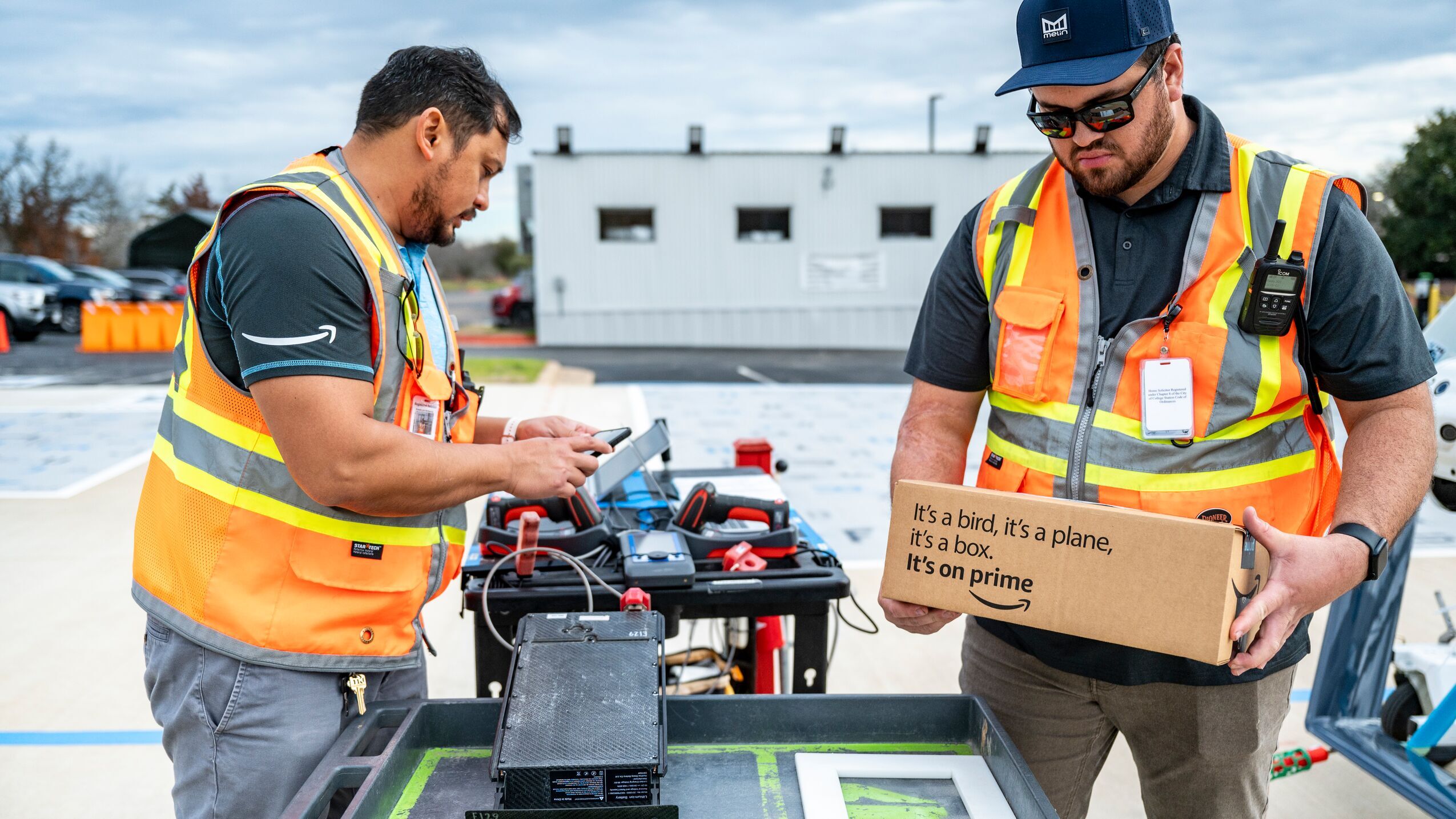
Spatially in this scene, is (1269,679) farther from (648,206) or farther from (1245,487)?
(648,206)

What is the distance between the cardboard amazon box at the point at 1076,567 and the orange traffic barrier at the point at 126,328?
16.7m

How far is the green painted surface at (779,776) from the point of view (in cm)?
139

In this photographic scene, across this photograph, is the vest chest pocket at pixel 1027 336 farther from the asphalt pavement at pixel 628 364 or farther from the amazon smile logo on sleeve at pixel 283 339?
the asphalt pavement at pixel 628 364

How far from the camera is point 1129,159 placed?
166 cm

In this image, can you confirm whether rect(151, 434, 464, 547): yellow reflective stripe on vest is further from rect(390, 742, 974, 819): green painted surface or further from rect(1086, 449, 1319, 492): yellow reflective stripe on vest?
rect(1086, 449, 1319, 492): yellow reflective stripe on vest

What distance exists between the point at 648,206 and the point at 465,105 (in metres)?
18.4

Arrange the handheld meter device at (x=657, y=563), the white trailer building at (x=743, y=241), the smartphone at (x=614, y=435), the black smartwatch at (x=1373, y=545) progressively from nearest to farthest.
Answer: the black smartwatch at (x=1373, y=545)
the smartphone at (x=614, y=435)
the handheld meter device at (x=657, y=563)
the white trailer building at (x=743, y=241)

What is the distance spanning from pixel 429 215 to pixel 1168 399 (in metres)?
1.36

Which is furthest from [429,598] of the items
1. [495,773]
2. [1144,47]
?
[1144,47]

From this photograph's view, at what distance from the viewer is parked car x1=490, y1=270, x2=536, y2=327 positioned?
23.8m

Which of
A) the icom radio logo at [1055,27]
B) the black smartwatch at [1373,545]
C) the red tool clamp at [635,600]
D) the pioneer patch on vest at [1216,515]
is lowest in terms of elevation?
the red tool clamp at [635,600]

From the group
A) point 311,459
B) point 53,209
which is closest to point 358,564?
point 311,459

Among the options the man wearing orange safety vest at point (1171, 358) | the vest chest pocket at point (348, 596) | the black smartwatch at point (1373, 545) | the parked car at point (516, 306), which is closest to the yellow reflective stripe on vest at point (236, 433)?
the vest chest pocket at point (348, 596)

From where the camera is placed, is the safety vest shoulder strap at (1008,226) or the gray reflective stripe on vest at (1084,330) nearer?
the gray reflective stripe on vest at (1084,330)
